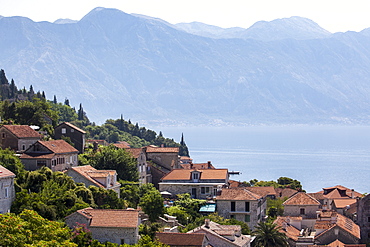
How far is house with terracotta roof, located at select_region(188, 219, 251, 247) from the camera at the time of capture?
56156 mm

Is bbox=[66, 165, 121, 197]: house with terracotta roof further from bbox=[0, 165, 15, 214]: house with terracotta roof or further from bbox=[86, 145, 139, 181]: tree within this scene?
bbox=[0, 165, 15, 214]: house with terracotta roof

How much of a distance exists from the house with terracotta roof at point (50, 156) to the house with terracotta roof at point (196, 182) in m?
10.7

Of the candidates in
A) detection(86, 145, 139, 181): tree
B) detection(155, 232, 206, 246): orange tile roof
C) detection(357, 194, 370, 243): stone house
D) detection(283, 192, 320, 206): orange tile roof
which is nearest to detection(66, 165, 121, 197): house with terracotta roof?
detection(86, 145, 139, 181): tree

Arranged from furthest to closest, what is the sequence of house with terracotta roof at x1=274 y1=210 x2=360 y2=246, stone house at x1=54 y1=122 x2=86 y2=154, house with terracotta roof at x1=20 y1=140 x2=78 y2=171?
stone house at x1=54 y1=122 x2=86 y2=154 → house with terracotta roof at x1=20 y1=140 x2=78 y2=171 → house with terracotta roof at x1=274 y1=210 x2=360 y2=246

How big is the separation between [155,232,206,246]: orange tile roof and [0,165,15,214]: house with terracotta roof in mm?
10457

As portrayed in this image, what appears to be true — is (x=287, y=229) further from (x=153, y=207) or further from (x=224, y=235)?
(x=224, y=235)

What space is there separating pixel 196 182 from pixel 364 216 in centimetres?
1765

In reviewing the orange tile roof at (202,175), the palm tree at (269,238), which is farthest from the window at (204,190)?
the palm tree at (269,238)

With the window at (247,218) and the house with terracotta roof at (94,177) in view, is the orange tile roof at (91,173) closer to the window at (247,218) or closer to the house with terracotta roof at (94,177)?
the house with terracotta roof at (94,177)

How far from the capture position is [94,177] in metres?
68.6

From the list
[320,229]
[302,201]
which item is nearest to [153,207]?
[320,229]

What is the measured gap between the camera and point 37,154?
2798 inches

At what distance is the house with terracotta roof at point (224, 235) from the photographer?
56.2 meters

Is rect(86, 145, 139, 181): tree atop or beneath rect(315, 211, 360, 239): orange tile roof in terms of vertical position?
atop
